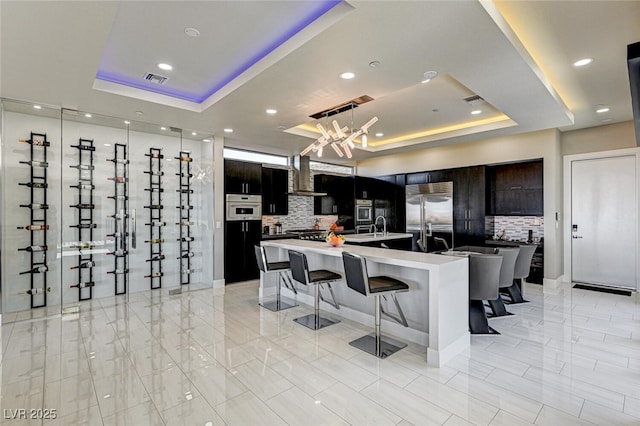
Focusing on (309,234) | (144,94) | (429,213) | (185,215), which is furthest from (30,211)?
(429,213)

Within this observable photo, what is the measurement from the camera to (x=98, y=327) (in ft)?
12.2

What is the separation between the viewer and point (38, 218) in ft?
14.5

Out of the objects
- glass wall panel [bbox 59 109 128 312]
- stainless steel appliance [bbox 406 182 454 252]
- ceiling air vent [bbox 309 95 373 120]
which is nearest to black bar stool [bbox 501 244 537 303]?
stainless steel appliance [bbox 406 182 454 252]

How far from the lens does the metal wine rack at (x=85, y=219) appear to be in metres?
4.75

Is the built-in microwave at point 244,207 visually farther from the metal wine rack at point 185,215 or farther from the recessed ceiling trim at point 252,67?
the recessed ceiling trim at point 252,67

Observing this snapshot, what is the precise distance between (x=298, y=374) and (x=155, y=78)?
3.51 meters

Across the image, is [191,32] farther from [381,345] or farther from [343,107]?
[381,345]

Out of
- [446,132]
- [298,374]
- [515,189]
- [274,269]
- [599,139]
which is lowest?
[298,374]

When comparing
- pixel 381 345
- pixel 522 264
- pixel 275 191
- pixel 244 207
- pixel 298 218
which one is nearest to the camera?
pixel 381 345

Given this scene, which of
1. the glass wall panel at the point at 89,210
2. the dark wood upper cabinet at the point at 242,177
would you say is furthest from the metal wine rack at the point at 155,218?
the dark wood upper cabinet at the point at 242,177

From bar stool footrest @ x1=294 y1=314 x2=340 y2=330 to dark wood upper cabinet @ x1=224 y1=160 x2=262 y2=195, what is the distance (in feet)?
9.97

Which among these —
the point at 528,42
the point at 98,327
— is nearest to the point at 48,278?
the point at 98,327

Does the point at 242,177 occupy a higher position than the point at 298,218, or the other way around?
the point at 242,177

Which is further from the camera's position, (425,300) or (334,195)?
(334,195)
